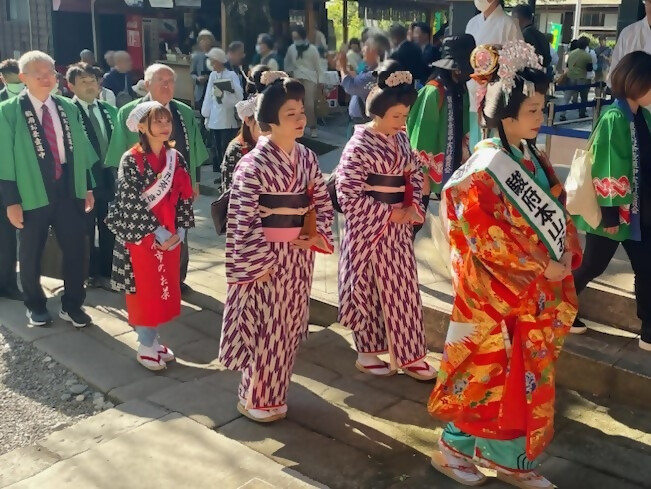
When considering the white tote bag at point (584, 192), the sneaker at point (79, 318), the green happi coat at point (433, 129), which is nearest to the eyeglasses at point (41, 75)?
the sneaker at point (79, 318)

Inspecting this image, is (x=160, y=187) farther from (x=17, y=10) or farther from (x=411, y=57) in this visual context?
(x=17, y=10)

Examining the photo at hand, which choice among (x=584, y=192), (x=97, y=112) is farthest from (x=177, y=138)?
(x=584, y=192)

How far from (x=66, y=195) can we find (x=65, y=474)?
8.15ft

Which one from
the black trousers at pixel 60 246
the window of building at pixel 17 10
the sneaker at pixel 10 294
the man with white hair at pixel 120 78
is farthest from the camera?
the window of building at pixel 17 10

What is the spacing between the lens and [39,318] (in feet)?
16.9

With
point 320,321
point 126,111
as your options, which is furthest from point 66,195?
point 320,321

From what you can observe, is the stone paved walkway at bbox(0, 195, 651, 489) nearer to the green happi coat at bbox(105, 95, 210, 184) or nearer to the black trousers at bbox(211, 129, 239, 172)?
the green happi coat at bbox(105, 95, 210, 184)

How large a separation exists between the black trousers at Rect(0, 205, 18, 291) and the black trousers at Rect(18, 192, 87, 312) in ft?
2.08

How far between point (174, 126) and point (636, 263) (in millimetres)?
3442

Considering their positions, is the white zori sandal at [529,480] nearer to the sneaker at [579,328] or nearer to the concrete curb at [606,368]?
the concrete curb at [606,368]

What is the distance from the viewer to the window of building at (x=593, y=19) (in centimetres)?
2594

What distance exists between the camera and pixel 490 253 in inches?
113

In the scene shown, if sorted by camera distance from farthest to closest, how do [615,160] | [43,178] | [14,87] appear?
[14,87]
[43,178]
[615,160]

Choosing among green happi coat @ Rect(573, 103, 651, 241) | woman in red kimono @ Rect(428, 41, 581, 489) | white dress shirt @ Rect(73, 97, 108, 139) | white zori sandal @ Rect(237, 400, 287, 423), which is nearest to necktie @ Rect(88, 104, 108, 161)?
white dress shirt @ Rect(73, 97, 108, 139)
